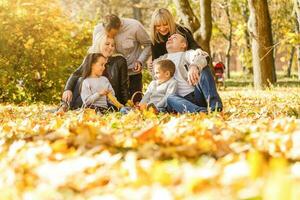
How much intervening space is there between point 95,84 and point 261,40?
924 cm

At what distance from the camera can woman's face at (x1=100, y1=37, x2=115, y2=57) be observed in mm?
7957

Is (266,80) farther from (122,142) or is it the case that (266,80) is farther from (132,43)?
(122,142)

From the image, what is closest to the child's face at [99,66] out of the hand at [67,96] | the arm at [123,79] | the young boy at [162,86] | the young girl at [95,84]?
the young girl at [95,84]

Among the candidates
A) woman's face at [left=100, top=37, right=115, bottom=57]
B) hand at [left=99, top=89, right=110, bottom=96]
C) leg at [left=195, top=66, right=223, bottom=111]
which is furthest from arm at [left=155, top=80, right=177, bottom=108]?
woman's face at [left=100, top=37, right=115, bottom=57]

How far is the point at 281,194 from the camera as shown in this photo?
1527 mm

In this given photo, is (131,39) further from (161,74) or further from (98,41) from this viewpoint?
(161,74)

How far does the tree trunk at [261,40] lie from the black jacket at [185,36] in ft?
28.6

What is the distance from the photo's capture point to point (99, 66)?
25.7 feet

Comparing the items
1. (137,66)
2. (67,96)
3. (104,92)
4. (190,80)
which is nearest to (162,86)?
(190,80)

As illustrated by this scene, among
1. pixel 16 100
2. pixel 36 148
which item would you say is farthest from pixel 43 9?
pixel 36 148

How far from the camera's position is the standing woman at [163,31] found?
283 inches

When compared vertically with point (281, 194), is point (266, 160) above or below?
below

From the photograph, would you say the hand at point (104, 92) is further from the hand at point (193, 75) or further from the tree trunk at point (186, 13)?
the tree trunk at point (186, 13)

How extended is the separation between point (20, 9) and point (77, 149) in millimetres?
10485
